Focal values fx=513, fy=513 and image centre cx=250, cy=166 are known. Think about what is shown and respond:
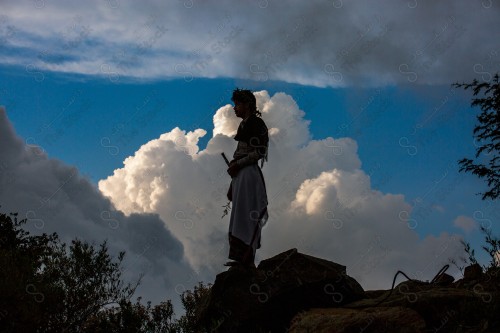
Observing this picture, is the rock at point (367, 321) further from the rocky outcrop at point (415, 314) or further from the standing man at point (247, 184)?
the standing man at point (247, 184)

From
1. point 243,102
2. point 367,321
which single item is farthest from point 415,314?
point 243,102

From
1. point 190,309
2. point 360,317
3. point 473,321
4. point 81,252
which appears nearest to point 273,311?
point 360,317

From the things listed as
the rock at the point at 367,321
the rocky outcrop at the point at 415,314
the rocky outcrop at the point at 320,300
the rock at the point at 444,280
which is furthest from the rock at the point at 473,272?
the rock at the point at 367,321

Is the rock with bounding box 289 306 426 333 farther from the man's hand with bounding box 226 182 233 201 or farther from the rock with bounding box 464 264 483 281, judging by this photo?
the man's hand with bounding box 226 182 233 201

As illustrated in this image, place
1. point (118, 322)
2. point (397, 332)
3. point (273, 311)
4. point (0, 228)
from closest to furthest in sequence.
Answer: point (397, 332) < point (273, 311) < point (118, 322) < point (0, 228)

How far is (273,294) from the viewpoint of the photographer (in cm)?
890

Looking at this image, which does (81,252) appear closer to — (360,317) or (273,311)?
(273,311)

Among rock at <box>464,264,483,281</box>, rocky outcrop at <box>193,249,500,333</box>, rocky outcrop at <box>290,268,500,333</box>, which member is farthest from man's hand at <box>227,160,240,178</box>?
rock at <box>464,264,483,281</box>

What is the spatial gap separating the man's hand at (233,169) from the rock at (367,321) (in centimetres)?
346

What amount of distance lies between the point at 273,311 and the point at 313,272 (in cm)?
99

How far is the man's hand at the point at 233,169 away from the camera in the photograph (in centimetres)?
1020

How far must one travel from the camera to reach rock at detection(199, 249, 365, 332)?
892cm

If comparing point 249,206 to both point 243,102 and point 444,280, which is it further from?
point 444,280

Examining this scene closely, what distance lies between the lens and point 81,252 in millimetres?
14812
